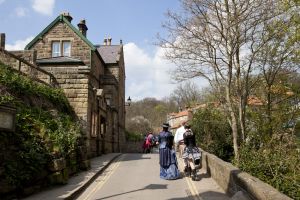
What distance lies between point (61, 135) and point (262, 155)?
6.68m

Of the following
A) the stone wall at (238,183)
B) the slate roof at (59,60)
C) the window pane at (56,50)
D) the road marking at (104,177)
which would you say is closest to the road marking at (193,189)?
the stone wall at (238,183)

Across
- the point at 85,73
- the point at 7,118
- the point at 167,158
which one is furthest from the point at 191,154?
the point at 85,73

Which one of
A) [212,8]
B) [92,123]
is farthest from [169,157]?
[212,8]

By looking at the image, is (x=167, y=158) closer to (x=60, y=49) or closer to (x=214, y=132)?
(x=214, y=132)

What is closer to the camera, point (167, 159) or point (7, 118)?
point (7, 118)

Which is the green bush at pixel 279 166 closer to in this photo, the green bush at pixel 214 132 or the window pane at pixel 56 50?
the green bush at pixel 214 132

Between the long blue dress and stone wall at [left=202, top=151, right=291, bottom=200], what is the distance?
1.29 meters

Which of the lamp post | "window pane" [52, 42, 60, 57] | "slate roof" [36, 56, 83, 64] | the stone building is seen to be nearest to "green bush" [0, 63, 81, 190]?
the lamp post

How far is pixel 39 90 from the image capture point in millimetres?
15953

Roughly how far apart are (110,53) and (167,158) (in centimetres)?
3111

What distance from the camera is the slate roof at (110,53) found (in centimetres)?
4175

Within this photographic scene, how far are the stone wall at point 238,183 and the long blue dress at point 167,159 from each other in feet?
4.23

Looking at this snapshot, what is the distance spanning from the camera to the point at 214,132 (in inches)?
998

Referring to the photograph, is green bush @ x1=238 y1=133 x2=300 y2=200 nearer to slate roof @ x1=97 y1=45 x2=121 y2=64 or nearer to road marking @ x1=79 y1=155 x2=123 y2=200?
road marking @ x1=79 y1=155 x2=123 y2=200
